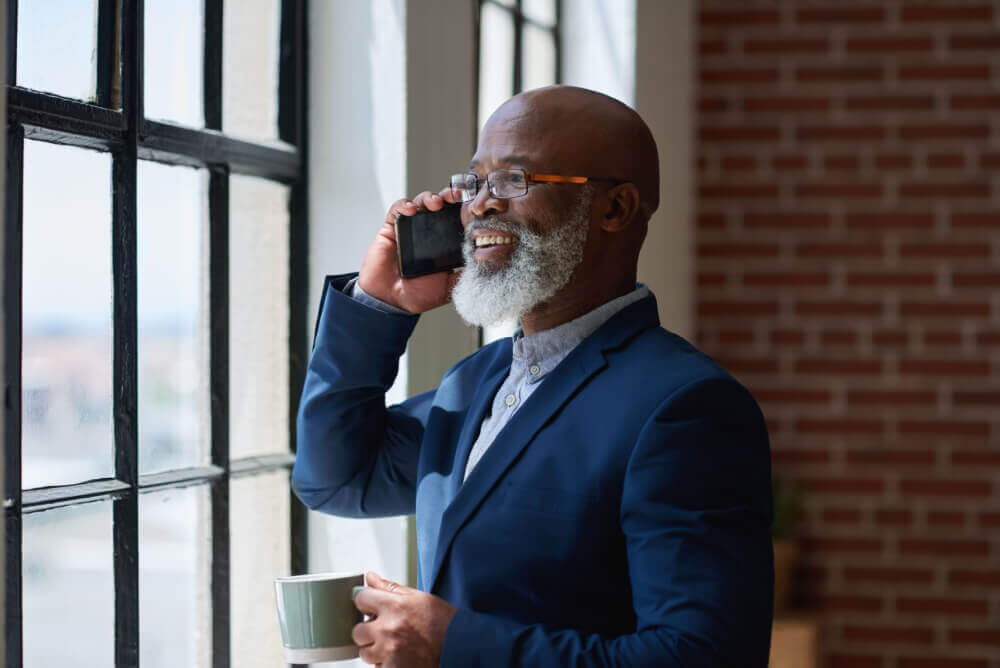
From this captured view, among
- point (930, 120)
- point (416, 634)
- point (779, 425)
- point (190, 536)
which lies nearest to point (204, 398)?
point (190, 536)

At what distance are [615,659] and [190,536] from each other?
2.40 feet

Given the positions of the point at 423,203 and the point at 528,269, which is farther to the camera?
the point at 423,203

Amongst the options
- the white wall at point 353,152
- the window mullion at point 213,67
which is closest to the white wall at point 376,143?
the white wall at point 353,152

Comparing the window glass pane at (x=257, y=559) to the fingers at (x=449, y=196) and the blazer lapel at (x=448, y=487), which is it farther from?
the fingers at (x=449, y=196)

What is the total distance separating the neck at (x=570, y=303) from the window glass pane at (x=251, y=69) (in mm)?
599

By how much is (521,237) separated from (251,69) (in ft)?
2.10

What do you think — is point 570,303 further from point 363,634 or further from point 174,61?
point 174,61

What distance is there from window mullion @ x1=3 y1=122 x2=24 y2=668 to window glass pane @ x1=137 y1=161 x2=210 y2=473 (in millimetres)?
235

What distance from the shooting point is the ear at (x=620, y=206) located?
1.22 metres

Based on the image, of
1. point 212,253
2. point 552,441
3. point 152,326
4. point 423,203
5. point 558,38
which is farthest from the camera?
point 558,38

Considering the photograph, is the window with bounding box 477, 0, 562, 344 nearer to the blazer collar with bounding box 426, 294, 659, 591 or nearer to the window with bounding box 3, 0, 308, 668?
the window with bounding box 3, 0, 308, 668

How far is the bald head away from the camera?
1.20 m

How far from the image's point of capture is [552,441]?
43.2 inches

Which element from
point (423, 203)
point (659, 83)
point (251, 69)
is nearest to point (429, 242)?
point (423, 203)
